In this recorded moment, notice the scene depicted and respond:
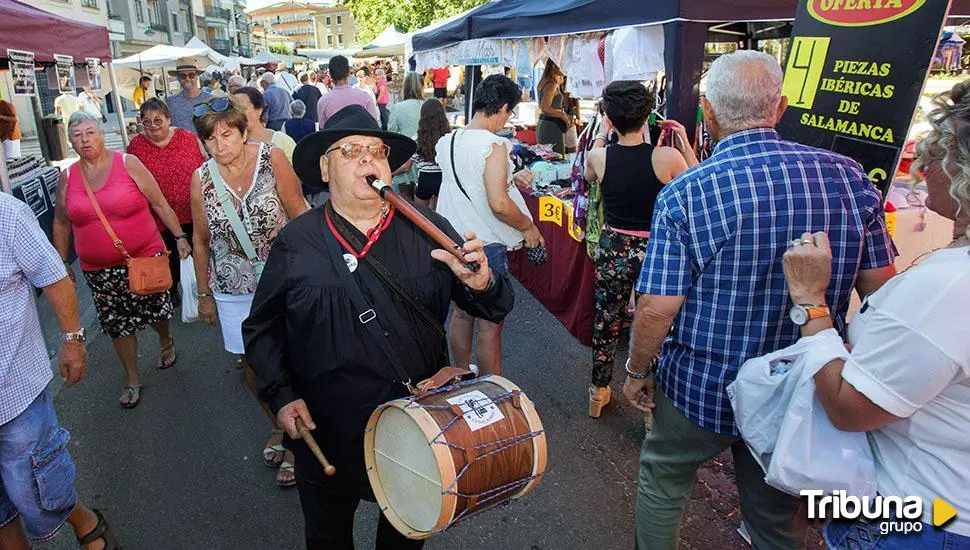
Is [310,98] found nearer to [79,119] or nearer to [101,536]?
[79,119]

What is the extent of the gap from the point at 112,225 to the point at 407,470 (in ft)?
10.0

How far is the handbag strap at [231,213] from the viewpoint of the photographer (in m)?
3.07

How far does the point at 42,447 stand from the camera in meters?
2.34

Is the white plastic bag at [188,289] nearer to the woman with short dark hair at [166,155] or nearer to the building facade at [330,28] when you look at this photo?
the woman with short dark hair at [166,155]

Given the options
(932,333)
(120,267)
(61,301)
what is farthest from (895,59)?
(120,267)

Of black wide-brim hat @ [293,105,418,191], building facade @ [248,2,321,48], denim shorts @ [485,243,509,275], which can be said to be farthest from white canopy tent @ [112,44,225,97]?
building facade @ [248,2,321,48]

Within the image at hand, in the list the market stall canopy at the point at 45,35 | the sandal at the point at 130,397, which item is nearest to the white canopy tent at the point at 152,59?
the market stall canopy at the point at 45,35

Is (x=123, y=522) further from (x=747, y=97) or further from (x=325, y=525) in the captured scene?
(x=747, y=97)

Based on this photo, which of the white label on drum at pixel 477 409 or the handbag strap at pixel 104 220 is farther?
the handbag strap at pixel 104 220

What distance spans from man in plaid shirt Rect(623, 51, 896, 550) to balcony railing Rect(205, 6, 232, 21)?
62270 millimetres

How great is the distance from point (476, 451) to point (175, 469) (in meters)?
2.55

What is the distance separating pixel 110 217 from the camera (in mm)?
3816

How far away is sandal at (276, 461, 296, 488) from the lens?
326 cm

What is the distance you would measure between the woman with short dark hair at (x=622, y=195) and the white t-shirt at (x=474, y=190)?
20.7 inches
